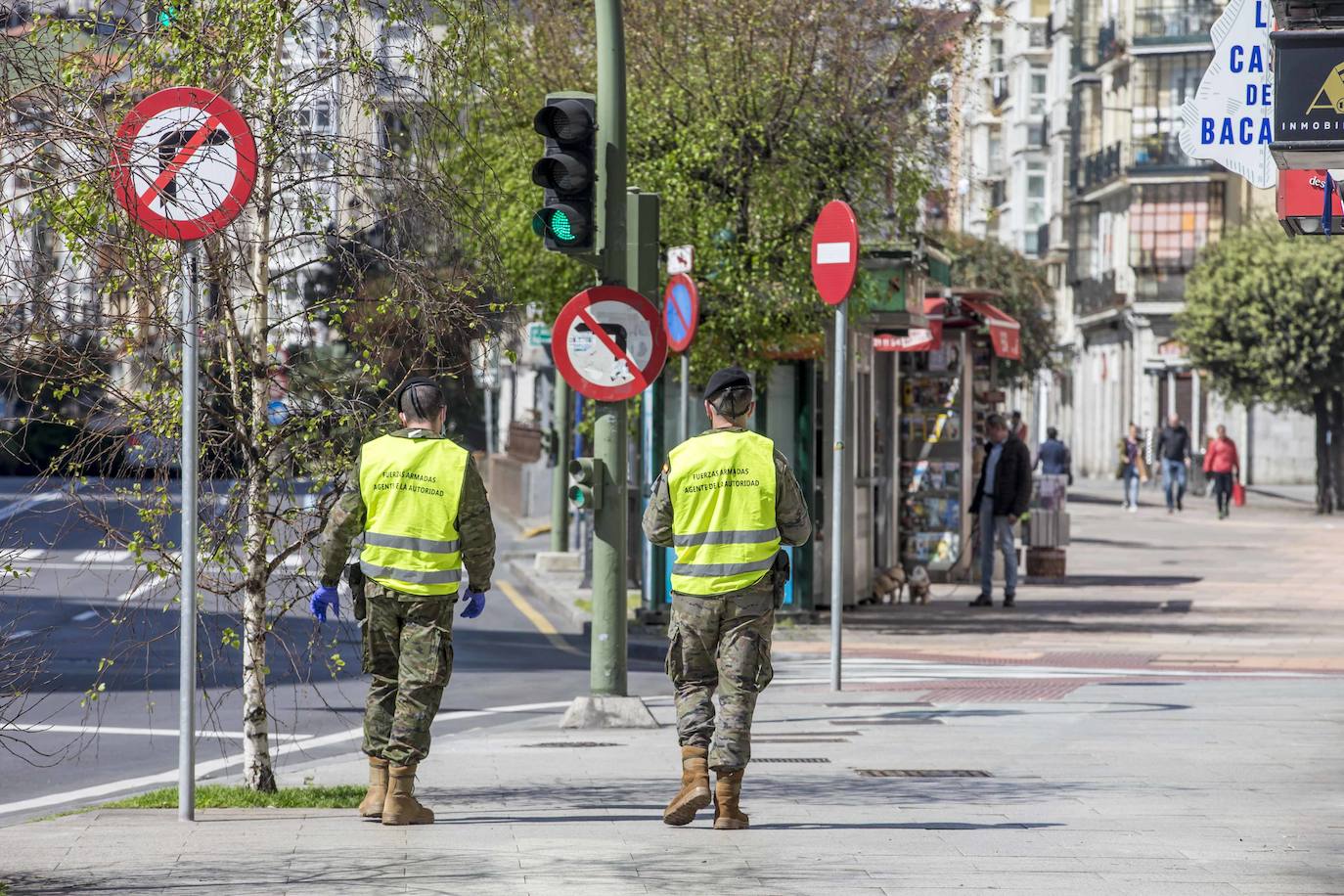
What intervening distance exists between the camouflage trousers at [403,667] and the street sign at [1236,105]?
11.5 feet

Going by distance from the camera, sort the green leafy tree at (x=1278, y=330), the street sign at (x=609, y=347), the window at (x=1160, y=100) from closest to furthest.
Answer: the street sign at (x=609, y=347) → the green leafy tree at (x=1278, y=330) → the window at (x=1160, y=100)

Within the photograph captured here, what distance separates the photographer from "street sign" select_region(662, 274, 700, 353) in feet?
50.1

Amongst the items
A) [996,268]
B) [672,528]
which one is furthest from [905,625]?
[996,268]

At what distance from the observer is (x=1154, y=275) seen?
63906 mm

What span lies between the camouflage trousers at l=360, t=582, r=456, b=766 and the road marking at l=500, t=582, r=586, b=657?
887 cm

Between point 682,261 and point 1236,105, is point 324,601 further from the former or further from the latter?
point 682,261

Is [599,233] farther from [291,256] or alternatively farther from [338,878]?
[338,878]

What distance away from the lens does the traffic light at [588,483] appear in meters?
11.7

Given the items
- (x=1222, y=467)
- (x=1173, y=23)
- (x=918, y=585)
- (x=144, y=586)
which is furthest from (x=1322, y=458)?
(x=144, y=586)

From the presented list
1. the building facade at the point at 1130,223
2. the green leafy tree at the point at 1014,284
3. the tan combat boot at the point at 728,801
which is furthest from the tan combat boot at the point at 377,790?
the building facade at the point at 1130,223

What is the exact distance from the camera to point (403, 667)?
7.86 meters

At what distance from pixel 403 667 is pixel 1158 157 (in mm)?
58322

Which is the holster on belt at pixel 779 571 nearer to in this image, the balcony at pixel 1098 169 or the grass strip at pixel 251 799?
the grass strip at pixel 251 799

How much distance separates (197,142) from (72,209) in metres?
0.80
